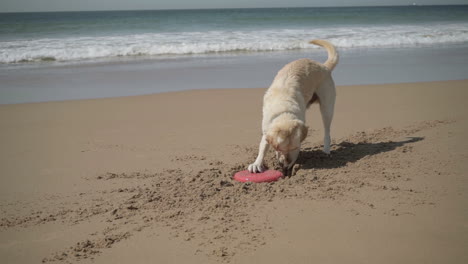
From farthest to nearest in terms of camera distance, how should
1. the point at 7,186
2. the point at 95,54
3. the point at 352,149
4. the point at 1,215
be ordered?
1. the point at 95,54
2. the point at 352,149
3. the point at 7,186
4. the point at 1,215

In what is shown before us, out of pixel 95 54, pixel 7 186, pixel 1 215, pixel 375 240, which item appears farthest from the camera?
pixel 95 54

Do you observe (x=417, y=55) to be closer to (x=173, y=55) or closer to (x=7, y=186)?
(x=173, y=55)

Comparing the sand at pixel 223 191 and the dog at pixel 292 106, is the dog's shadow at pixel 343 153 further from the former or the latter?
the dog at pixel 292 106

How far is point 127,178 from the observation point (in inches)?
207

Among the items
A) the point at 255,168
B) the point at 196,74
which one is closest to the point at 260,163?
the point at 255,168

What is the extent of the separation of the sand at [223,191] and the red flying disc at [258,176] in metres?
0.12

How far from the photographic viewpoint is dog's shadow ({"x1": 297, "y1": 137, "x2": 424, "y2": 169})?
17.7 feet

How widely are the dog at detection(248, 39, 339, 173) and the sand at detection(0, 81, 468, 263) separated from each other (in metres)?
0.38

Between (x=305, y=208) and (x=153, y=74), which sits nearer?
(x=305, y=208)

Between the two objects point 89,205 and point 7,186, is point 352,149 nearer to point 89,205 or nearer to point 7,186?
point 89,205

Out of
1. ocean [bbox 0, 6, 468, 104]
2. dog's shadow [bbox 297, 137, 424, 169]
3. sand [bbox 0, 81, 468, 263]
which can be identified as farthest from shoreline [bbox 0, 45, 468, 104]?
dog's shadow [bbox 297, 137, 424, 169]

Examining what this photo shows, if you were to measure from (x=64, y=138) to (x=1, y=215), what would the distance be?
2.82 m

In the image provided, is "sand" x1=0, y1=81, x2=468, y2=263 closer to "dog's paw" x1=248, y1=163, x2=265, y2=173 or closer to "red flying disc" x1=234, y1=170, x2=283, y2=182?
"red flying disc" x1=234, y1=170, x2=283, y2=182

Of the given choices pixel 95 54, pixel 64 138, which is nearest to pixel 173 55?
pixel 95 54
